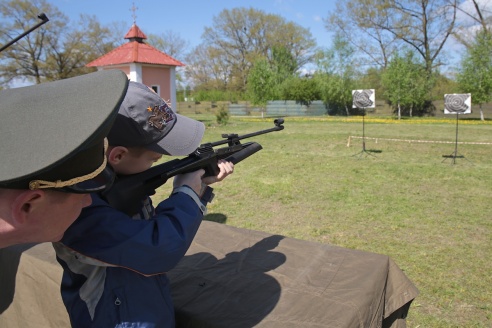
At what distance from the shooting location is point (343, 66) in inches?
1398

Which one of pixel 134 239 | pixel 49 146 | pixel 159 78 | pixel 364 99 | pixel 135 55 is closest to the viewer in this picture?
pixel 49 146

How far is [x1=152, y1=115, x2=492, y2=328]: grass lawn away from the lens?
357 centimetres

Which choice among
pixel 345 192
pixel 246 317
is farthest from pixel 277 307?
pixel 345 192

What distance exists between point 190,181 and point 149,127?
0.24 meters

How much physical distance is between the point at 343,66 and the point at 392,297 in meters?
35.9

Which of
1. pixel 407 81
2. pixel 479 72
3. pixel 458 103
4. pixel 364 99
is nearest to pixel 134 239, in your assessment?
pixel 364 99

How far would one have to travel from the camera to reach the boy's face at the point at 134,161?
1381 millimetres

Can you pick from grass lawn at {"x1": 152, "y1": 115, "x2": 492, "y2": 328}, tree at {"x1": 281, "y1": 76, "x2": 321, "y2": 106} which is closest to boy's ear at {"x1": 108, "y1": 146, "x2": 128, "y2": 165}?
grass lawn at {"x1": 152, "y1": 115, "x2": 492, "y2": 328}

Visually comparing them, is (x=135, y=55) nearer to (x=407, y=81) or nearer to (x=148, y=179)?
(x=407, y=81)

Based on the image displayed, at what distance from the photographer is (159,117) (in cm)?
142

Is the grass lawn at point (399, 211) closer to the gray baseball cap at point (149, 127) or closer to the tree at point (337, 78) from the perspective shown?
the gray baseball cap at point (149, 127)

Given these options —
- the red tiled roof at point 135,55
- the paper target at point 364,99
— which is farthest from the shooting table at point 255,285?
the red tiled roof at point 135,55

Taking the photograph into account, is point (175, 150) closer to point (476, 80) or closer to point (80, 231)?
point (80, 231)

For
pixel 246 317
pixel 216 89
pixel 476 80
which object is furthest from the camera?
pixel 216 89
